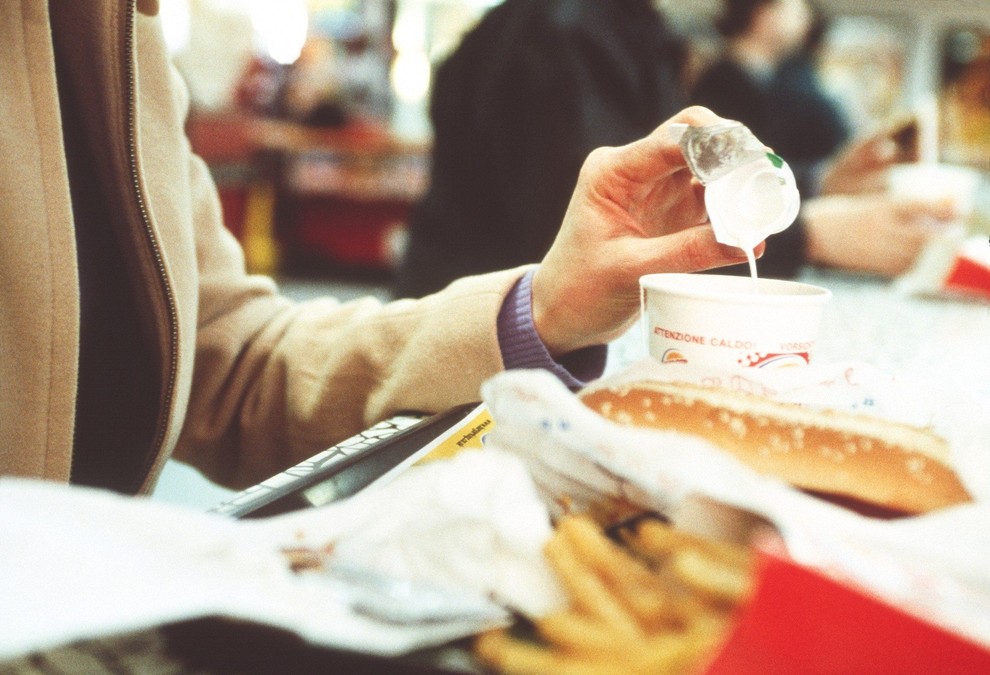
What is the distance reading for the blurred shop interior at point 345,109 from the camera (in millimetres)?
6152

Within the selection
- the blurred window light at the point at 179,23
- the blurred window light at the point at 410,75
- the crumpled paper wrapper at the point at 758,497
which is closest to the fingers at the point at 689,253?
the crumpled paper wrapper at the point at 758,497

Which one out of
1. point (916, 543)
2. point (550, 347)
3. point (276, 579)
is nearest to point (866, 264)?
point (550, 347)

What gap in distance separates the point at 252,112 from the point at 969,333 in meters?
6.37

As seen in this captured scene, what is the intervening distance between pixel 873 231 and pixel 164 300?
60.2 inches

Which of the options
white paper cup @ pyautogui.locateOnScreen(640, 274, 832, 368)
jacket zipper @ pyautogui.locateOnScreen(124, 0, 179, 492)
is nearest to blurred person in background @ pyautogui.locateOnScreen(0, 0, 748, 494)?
jacket zipper @ pyautogui.locateOnScreen(124, 0, 179, 492)

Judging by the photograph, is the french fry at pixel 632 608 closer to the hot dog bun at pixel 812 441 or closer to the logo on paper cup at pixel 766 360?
the hot dog bun at pixel 812 441

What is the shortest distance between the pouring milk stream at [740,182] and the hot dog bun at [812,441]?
0.62ft

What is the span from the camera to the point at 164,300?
907mm

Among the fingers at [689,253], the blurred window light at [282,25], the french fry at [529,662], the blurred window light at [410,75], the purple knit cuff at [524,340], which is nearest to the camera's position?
the french fry at [529,662]

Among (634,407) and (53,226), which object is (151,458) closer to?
(53,226)

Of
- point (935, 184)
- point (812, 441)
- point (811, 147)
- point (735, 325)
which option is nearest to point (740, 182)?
point (735, 325)

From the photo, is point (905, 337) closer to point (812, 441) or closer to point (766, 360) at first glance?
point (766, 360)

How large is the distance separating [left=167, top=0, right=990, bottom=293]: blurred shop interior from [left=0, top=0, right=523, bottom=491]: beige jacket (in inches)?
197

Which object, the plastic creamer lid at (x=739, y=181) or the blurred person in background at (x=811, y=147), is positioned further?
the blurred person in background at (x=811, y=147)
